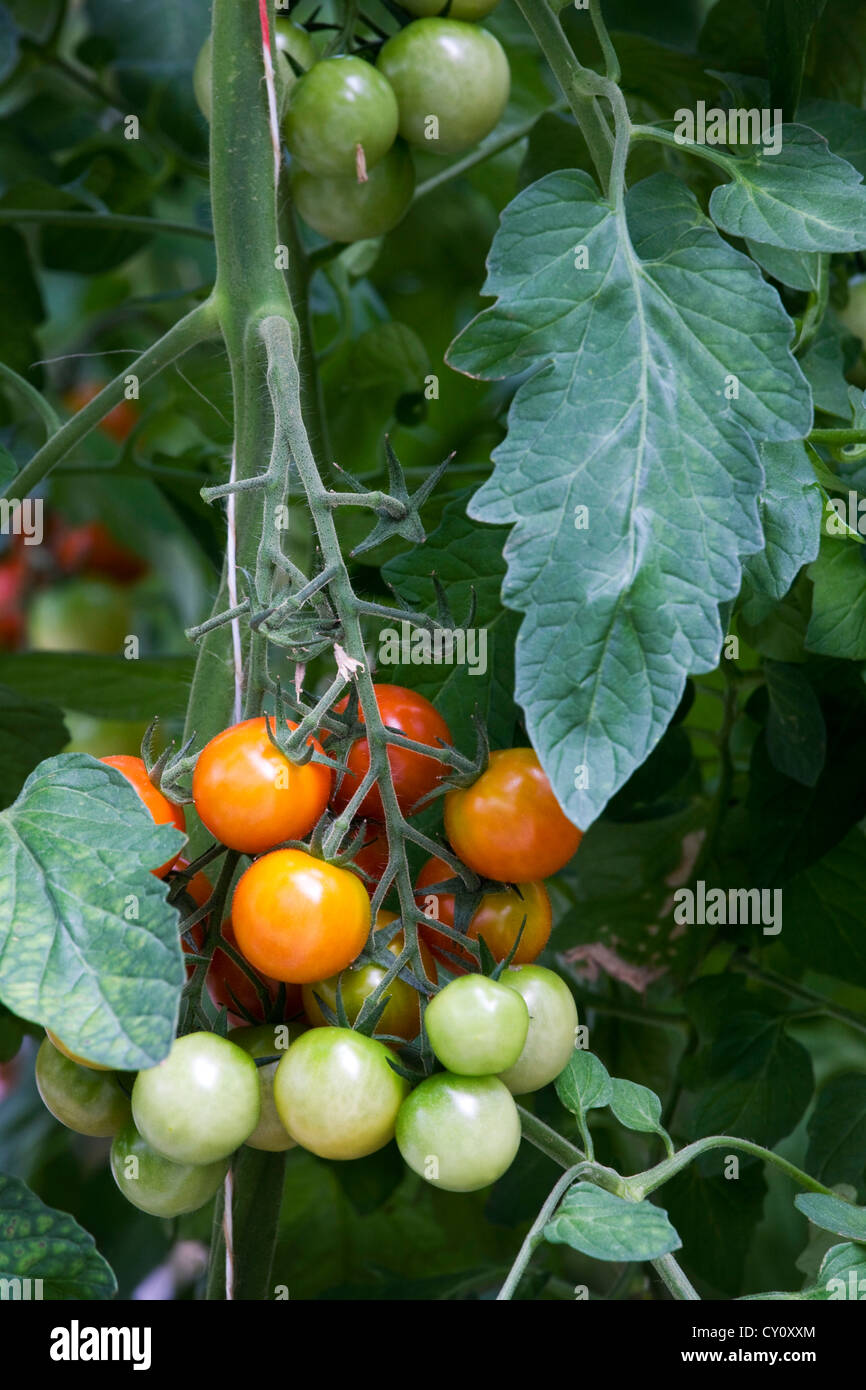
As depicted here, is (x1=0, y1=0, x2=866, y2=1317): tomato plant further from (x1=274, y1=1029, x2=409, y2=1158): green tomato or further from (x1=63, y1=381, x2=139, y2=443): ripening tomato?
(x1=63, y1=381, x2=139, y2=443): ripening tomato

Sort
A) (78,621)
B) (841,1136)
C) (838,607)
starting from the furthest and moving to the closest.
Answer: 1. (78,621)
2. (841,1136)
3. (838,607)

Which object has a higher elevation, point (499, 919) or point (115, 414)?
point (115, 414)

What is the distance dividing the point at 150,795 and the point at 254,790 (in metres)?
0.05

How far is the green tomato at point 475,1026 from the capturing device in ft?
1.17

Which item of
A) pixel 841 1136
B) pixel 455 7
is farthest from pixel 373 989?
pixel 455 7

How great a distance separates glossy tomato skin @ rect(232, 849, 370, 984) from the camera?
0.36 m

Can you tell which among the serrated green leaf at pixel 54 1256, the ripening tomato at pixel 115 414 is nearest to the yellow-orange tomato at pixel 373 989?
the serrated green leaf at pixel 54 1256

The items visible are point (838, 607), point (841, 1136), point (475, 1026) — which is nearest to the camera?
point (475, 1026)

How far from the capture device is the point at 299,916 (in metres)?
0.36

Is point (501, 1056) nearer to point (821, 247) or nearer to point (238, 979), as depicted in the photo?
point (238, 979)

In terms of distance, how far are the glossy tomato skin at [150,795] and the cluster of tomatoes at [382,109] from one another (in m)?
0.24

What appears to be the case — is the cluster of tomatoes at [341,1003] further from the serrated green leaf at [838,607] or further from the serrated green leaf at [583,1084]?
the serrated green leaf at [838,607]

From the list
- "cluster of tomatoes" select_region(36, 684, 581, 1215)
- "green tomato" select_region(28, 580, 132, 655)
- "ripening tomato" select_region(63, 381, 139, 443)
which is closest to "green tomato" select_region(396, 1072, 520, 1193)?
"cluster of tomatoes" select_region(36, 684, 581, 1215)

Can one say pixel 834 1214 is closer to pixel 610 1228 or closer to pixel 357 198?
pixel 610 1228
